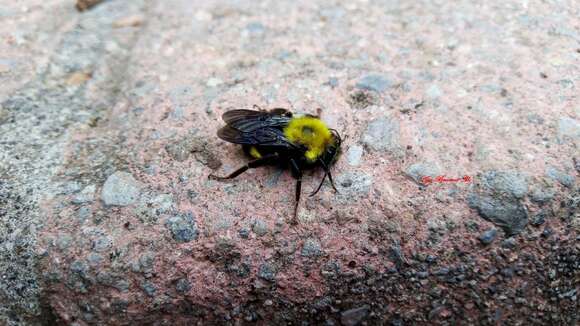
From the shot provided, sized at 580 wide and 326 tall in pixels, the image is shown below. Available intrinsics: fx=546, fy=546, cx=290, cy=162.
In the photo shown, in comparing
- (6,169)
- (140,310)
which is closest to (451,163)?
(140,310)

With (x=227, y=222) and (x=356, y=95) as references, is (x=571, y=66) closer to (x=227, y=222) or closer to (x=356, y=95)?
(x=356, y=95)

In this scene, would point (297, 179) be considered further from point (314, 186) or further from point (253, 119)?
point (253, 119)

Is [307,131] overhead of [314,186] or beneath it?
overhead

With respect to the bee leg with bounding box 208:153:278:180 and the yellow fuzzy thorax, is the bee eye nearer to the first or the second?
the yellow fuzzy thorax

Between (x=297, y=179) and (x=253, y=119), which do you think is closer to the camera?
(x=297, y=179)

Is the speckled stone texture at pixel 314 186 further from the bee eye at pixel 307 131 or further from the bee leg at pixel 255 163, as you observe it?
the bee eye at pixel 307 131

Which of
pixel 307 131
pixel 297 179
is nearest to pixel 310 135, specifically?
pixel 307 131
